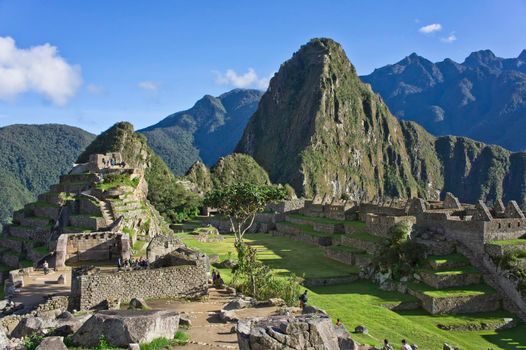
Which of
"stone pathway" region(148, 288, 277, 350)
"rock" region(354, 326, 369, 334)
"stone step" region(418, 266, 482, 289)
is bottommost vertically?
"rock" region(354, 326, 369, 334)

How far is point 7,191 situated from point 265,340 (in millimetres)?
114963

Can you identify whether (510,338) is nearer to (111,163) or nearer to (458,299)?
(458,299)

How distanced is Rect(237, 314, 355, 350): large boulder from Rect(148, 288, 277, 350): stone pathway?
3.81 meters

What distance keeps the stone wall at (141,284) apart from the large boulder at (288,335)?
8.57 metres

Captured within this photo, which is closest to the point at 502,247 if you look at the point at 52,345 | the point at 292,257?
the point at 292,257

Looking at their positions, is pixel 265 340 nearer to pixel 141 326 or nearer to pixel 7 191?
pixel 141 326

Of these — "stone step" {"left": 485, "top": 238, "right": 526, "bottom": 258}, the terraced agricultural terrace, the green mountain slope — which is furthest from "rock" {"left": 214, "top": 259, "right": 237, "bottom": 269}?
the green mountain slope

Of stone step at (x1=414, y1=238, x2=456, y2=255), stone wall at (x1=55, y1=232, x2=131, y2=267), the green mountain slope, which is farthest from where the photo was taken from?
the green mountain slope

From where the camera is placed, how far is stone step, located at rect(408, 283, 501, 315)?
88.3 ft

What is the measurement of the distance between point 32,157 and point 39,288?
12479 cm

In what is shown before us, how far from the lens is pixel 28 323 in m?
14.6

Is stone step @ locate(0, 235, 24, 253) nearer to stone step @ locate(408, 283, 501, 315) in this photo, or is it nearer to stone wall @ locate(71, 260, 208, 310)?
stone wall @ locate(71, 260, 208, 310)

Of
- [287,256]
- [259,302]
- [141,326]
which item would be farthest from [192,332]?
[287,256]

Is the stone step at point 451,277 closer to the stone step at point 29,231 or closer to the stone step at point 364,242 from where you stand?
the stone step at point 364,242
